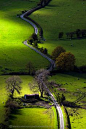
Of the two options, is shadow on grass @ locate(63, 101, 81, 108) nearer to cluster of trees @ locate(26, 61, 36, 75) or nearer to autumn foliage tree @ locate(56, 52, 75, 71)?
cluster of trees @ locate(26, 61, 36, 75)

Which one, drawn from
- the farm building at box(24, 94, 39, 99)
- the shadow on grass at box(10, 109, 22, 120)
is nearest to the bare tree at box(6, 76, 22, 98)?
the farm building at box(24, 94, 39, 99)

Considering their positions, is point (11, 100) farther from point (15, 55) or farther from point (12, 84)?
point (15, 55)

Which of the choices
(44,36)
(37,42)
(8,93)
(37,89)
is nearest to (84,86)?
(37,89)

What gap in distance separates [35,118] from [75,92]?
79.8 feet

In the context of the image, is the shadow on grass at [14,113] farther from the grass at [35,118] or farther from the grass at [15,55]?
the grass at [15,55]

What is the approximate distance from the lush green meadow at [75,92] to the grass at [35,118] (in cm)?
494

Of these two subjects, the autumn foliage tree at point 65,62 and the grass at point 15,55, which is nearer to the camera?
the autumn foliage tree at point 65,62

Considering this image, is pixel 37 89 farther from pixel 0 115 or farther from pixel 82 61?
pixel 82 61

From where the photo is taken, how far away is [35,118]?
10000 centimetres

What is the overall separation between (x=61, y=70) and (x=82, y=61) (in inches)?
557

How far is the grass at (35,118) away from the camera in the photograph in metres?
95.5

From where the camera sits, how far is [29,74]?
138 meters

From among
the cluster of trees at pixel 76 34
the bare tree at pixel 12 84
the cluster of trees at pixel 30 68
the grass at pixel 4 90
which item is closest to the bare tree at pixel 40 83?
the grass at pixel 4 90

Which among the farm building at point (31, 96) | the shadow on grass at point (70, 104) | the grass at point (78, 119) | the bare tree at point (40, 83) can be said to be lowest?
the grass at point (78, 119)
